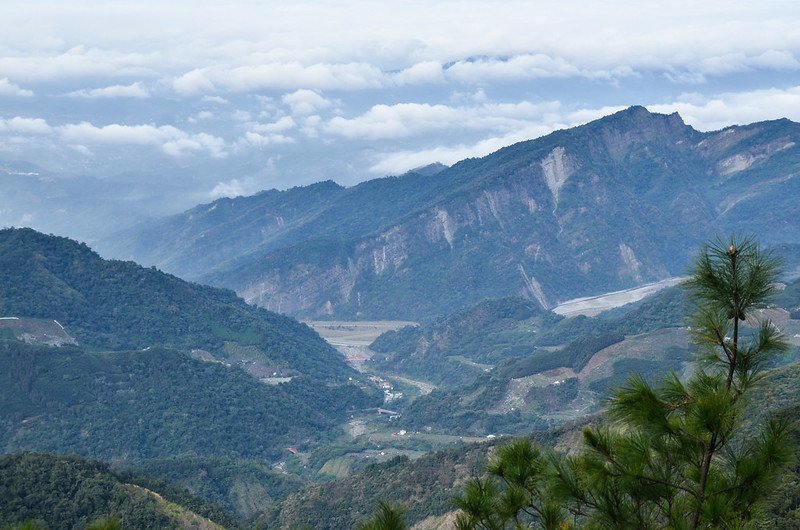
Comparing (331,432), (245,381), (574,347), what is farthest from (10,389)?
(574,347)

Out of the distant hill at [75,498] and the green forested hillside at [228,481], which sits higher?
the distant hill at [75,498]

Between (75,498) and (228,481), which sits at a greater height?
(75,498)

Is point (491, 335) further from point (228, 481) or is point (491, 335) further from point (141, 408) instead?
point (228, 481)

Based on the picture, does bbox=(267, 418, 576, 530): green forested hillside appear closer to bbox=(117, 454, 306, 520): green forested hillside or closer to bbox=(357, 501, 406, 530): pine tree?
bbox=(117, 454, 306, 520): green forested hillside

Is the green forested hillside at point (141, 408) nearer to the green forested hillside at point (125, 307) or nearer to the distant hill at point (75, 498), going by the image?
the green forested hillside at point (125, 307)

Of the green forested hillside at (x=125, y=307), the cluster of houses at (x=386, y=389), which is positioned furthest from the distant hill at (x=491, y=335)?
the green forested hillside at (x=125, y=307)

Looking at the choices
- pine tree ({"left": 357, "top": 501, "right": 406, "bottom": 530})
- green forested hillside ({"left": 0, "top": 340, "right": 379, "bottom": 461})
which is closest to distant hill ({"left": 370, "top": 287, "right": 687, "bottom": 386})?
green forested hillside ({"left": 0, "top": 340, "right": 379, "bottom": 461})

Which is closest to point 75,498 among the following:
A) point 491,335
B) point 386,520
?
point 386,520
